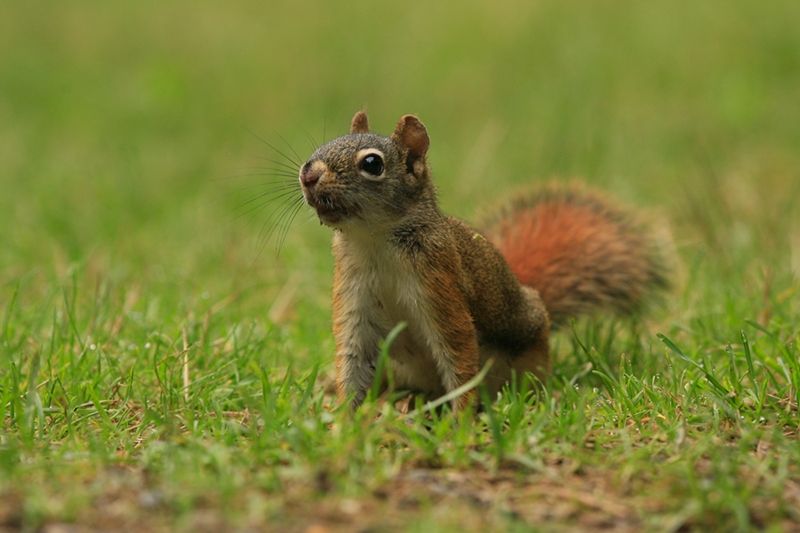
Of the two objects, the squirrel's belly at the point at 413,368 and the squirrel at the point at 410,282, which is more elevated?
the squirrel at the point at 410,282

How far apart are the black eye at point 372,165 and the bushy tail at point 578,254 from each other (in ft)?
3.71

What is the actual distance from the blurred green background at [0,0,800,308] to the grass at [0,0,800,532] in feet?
0.10

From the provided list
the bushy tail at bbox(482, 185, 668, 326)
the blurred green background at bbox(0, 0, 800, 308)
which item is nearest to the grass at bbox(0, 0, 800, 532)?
the blurred green background at bbox(0, 0, 800, 308)

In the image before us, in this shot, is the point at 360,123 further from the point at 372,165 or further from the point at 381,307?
the point at 381,307

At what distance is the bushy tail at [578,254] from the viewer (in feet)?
12.9

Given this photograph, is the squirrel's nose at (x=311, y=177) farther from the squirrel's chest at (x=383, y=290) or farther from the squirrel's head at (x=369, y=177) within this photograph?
the squirrel's chest at (x=383, y=290)

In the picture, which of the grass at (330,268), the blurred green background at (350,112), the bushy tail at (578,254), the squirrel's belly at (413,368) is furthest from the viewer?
the blurred green background at (350,112)

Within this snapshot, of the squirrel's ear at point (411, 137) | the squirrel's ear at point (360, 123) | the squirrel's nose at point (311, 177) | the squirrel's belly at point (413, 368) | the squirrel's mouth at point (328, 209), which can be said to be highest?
the squirrel's ear at point (360, 123)

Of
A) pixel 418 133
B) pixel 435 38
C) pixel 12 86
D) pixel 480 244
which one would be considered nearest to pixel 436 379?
pixel 480 244

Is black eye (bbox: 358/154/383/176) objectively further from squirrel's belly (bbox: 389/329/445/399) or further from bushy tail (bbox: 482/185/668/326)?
bushy tail (bbox: 482/185/668/326)

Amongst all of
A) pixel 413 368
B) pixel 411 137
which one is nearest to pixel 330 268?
pixel 413 368

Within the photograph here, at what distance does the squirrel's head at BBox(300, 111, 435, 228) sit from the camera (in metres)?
2.86

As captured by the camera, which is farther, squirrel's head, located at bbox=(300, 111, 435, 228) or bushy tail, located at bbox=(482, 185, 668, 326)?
bushy tail, located at bbox=(482, 185, 668, 326)

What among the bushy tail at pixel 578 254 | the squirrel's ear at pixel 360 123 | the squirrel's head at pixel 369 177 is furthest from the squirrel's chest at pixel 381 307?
the bushy tail at pixel 578 254
